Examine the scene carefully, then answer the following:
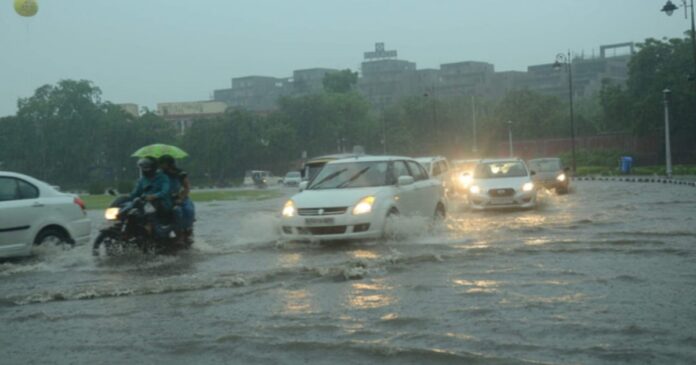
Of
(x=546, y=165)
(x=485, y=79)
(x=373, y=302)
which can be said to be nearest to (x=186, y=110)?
(x=485, y=79)

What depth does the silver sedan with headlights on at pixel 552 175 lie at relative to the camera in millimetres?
30391

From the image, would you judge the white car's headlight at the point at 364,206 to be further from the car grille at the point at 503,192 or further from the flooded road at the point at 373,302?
the car grille at the point at 503,192

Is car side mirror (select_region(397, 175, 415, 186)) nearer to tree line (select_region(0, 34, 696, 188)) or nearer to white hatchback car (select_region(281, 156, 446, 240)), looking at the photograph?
white hatchback car (select_region(281, 156, 446, 240))

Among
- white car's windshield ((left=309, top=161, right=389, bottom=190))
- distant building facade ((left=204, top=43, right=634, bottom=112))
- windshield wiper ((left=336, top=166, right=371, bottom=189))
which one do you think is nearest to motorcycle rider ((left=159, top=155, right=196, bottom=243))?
white car's windshield ((left=309, top=161, right=389, bottom=190))

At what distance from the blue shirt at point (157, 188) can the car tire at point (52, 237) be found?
1282 mm

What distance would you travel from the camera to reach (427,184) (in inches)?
616

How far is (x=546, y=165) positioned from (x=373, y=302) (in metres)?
25.3

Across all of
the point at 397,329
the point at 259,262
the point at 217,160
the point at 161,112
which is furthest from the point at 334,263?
the point at 161,112

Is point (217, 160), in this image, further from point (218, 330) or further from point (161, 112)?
point (218, 330)

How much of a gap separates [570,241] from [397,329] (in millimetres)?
6884

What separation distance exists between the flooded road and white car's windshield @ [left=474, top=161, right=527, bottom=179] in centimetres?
854

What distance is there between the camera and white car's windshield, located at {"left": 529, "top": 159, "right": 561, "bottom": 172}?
31461mm

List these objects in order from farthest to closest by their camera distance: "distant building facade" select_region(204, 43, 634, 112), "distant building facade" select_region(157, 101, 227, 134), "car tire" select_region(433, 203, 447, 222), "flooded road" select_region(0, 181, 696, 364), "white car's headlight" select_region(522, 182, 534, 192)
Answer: "distant building facade" select_region(204, 43, 634, 112) → "distant building facade" select_region(157, 101, 227, 134) → "white car's headlight" select_region(522, 182, 534, 192) → "car tire" select_region(433, 203, 447, 222) → "flooded road" select_region(0, 181, 696, 364)

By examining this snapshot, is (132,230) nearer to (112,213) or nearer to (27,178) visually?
(112,213)
